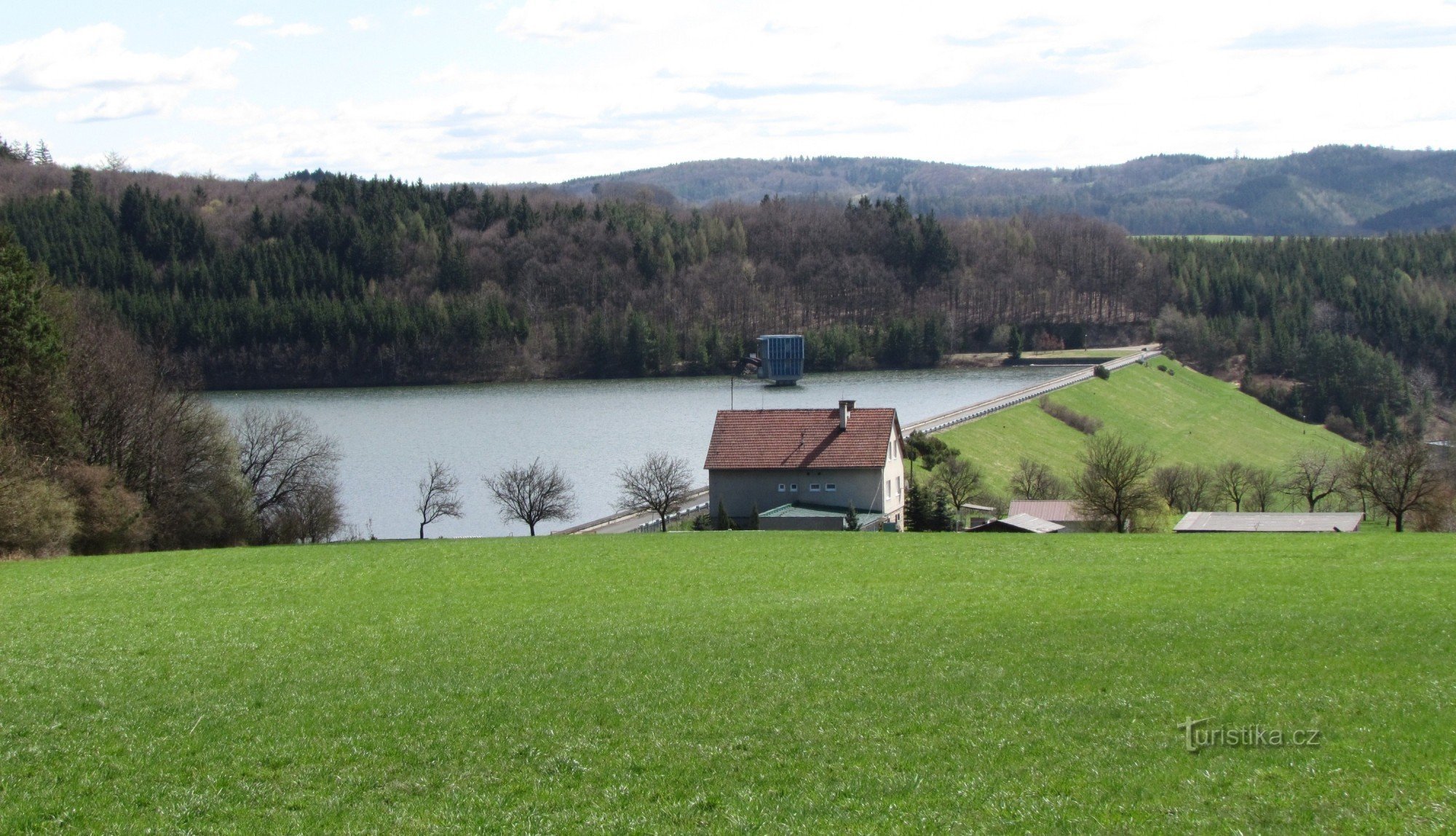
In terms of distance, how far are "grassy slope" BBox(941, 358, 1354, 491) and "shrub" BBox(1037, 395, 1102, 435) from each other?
2.75ft

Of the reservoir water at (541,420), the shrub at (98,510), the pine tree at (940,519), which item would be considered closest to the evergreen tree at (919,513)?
the pine tree at (940,519)

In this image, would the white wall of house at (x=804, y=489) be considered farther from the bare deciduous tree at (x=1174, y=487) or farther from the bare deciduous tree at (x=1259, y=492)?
the bare deciduous tree at (x=1259, y=492)

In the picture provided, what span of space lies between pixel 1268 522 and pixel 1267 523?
160mm

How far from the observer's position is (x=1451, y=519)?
4409 centimetres

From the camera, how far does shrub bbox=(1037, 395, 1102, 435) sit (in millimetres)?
77938

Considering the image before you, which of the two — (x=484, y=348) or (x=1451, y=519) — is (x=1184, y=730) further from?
(x=484, y=348)

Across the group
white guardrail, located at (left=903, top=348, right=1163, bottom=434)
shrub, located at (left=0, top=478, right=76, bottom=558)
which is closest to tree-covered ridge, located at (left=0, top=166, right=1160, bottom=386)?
white guardrail, located at (left=903, top=348, right=1163, bottom=434)

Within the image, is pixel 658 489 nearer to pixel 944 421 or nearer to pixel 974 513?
pixel 974 513

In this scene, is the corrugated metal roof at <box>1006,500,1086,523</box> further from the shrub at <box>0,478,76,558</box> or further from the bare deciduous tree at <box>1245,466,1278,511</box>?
the shrub at <box>0,478,76,558</box>

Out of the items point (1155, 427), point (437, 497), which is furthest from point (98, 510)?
point (1155, 427)

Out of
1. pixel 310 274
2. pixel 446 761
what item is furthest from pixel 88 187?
pixel 446 761

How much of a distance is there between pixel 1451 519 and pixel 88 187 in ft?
449

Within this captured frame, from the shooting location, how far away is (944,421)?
2650 inches

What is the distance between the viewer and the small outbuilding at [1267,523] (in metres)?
39.2
